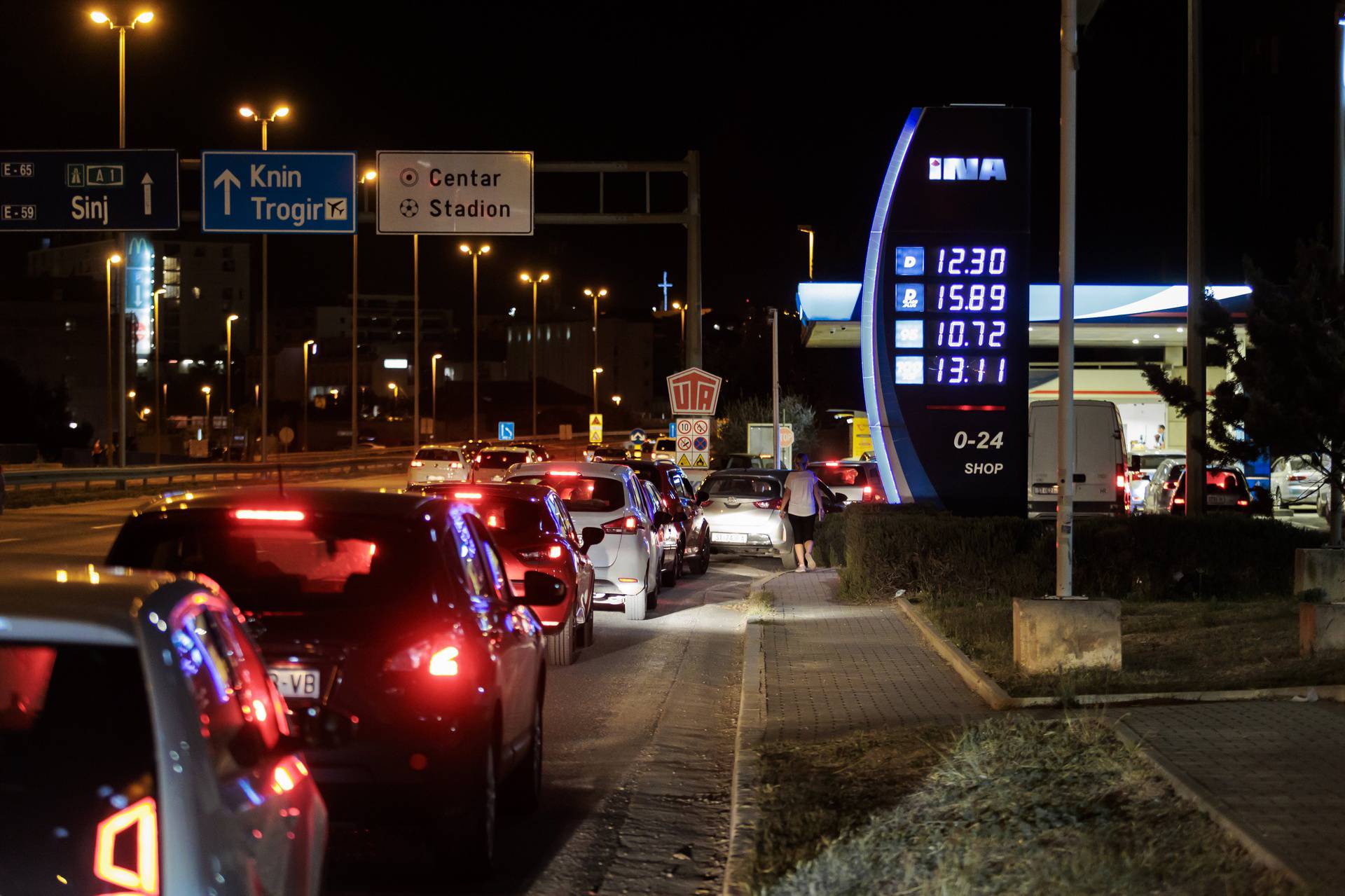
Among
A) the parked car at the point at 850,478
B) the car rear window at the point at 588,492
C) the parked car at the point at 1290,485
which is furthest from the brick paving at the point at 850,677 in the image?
the parked car at the point at 1290,485

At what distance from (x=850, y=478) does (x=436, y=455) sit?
63.1ft

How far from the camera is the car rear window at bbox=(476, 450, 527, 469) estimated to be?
3828 centimetres

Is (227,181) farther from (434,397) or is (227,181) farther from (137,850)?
(434,397)

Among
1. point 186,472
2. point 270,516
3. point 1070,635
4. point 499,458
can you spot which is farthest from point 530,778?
point 186,472

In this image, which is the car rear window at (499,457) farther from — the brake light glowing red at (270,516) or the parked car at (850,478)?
the brake light glowing red at (270,516)

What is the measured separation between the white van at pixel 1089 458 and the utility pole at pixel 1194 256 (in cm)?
746

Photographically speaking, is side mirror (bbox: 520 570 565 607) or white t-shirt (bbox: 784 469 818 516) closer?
side mirror (bbox: 520 570 565 607)

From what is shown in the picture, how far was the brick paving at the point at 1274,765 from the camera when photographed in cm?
608

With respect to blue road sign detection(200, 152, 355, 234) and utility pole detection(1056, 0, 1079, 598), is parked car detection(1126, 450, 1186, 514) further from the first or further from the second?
utility pole detection(1056, 0, 1079, 598)

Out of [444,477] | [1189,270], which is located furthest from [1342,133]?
[444,477]

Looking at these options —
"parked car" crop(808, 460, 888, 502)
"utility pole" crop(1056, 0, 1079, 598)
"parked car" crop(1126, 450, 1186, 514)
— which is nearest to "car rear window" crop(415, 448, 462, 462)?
"parked car" crop(808, 460, 888, 502)

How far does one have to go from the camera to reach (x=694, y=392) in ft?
99.0

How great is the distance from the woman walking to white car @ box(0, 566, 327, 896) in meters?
17.9

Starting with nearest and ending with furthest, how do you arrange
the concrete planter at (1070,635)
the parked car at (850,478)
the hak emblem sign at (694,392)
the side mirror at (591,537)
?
the concrete planter at (1070,635)
the side mirror at (591,537)
the hak emblem sign at (694,392)
the parked car at (850,478)
